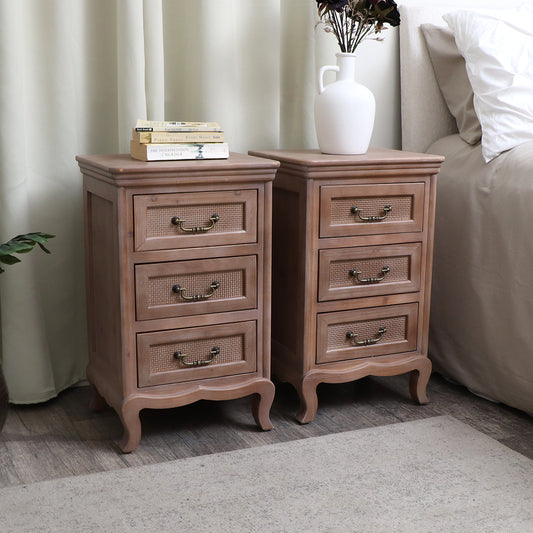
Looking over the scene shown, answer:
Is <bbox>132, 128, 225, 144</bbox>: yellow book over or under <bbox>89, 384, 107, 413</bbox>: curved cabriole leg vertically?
over

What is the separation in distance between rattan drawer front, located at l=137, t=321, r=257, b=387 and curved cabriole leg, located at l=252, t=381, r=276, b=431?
57mm

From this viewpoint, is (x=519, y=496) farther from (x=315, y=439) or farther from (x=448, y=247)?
(x=448, y=247)

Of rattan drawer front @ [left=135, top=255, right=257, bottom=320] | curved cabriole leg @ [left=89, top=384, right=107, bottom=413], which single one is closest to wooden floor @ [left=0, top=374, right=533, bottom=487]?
curved cabriole leg @ [left=89, top=384, right=107, bottom=413]

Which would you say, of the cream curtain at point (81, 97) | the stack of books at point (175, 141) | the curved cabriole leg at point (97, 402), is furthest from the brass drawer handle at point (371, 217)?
the curved cabriole leg at point (97, 402)

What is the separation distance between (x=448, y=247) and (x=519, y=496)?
816 millimetres

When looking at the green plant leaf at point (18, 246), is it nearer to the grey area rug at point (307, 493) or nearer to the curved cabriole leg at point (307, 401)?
the grey area rug at point (307, 493)

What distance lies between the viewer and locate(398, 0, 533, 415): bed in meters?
1.93

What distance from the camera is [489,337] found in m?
2.04

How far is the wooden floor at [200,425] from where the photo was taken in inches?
66.7

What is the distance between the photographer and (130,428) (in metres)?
1.71

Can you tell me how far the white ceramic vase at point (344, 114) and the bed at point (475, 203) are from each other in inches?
14.1

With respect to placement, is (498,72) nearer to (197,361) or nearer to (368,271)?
(368,271)

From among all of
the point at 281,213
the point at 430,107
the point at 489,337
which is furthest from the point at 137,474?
the point at 430,107

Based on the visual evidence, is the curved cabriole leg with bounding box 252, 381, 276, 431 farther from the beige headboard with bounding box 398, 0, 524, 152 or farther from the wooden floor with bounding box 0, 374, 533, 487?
the beige headboard with bounding box 398, 0, 524, 152
